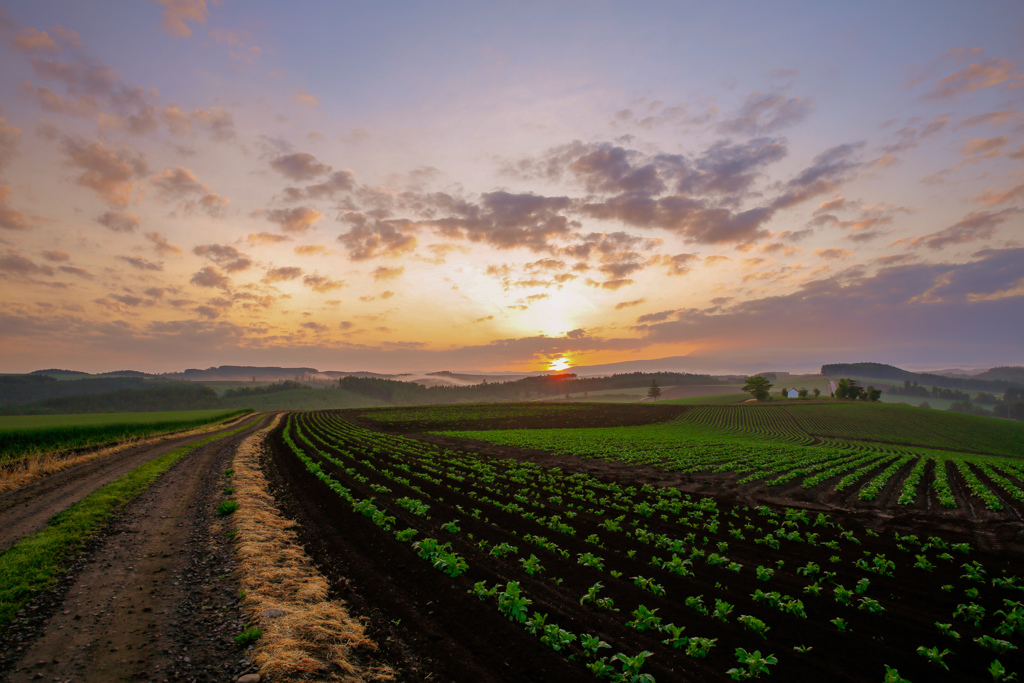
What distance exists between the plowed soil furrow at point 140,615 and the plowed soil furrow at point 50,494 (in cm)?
287

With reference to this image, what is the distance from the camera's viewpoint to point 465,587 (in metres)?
10.6

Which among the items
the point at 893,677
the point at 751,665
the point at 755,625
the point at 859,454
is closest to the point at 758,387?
the point at 859,454

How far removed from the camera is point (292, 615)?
8938 millimetres

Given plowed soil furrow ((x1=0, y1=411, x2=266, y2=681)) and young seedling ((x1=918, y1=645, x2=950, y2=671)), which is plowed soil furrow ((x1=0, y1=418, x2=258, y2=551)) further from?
young seedling ((x1=918, y1=645, x2=950, y2=671))

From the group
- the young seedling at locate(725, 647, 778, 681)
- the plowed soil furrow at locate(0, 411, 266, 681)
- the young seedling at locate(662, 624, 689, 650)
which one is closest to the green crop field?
the young seedling at locate(725, 647, 778, 681)

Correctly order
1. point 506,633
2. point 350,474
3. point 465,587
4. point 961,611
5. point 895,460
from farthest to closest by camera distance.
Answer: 1. point 895,460
2. point 350,474
3. point 465,587
4. point 961,611
5. point 506,633

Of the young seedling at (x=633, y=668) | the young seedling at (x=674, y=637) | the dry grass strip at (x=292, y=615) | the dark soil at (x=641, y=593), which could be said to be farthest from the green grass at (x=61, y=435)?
the young seedling at (x=674, y=637)

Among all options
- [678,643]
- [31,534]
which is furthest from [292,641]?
[31,534]

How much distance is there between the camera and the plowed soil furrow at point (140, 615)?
23.0ft

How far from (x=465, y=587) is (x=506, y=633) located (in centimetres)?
234

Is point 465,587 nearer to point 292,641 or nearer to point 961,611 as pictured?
point 292,641

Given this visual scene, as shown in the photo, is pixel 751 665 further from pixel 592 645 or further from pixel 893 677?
pixel 592 645

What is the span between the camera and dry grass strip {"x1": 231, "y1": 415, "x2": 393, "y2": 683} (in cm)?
727

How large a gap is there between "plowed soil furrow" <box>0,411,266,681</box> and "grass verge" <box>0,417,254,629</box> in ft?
1.50
